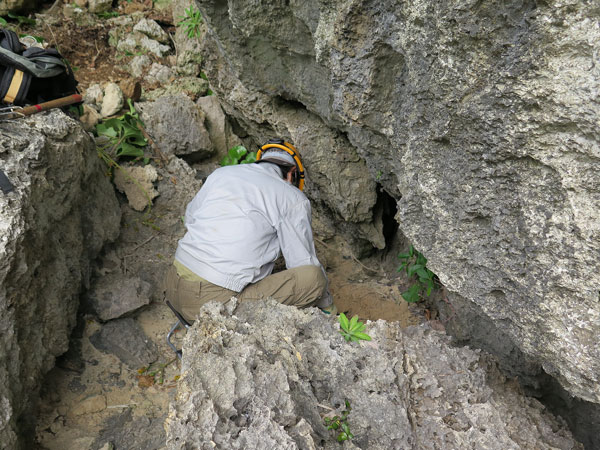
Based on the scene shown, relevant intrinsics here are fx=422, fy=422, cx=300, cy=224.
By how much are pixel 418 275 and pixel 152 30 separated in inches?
181

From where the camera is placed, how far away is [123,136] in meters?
4.32

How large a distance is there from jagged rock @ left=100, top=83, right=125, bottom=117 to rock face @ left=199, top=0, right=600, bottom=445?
2790 mm

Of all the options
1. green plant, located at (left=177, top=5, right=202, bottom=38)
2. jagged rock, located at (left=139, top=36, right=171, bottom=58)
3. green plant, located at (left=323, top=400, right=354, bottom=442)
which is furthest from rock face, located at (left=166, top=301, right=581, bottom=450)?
jagged rock, located at (left=139, top=36, right=171, bottom=58)

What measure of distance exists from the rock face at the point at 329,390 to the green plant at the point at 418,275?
1329 millimetres

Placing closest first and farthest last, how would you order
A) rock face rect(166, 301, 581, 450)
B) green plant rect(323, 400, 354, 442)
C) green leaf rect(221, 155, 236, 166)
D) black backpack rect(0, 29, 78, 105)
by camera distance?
1. rock face rect(166, 301, 581, 450)
2. green plant rect(323, 400, 354, 442)
3. black backpack rect(0, 29, 78, 105)
4. green leaf rect(221, 155, 236, 166)

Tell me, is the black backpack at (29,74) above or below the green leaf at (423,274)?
above

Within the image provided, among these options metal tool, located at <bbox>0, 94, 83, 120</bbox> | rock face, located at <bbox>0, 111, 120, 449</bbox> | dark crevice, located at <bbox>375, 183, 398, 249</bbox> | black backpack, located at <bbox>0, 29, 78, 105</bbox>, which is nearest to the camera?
rock face, located at <bbox>0, 111, 120, 449</bbox>

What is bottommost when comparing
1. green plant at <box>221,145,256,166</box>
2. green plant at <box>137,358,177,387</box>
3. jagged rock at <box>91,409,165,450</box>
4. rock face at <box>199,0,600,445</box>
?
green plant at <box>137,358,177,387</box>

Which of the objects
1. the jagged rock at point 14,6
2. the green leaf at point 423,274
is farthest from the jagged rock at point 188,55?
the green leaf at point 423,274

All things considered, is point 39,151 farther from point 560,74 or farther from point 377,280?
point 377,280

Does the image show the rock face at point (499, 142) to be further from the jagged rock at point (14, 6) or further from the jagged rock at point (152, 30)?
the jagged rock at point (14, 6)

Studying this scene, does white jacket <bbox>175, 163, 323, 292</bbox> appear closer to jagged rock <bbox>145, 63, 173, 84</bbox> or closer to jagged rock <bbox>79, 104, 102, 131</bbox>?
jagged rock <bbox>79, 104, 102, 131</bbox>

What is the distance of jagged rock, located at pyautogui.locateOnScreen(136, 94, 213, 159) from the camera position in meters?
4.63

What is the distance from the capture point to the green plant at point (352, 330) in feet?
6.25
